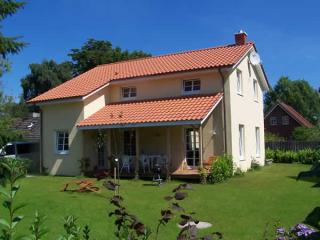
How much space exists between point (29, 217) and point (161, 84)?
13.8m

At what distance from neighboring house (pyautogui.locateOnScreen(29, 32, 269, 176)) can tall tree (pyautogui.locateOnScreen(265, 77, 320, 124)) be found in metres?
70.9

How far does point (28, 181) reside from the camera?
21.9 m

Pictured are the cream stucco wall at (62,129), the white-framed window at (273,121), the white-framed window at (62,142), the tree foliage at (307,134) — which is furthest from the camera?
the white-framed window at (273,121)

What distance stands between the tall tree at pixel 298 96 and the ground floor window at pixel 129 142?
246 feet

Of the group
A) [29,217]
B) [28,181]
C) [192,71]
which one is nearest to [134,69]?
[192,71]

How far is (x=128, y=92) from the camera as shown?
25859mm

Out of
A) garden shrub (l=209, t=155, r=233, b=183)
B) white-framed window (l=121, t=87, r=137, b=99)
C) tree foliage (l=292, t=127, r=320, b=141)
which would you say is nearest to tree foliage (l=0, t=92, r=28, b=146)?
white-framed window (l=121, t=87, r=137, b=99)

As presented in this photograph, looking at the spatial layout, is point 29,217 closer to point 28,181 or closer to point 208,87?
point 28,181

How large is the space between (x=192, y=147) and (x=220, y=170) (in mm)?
3082

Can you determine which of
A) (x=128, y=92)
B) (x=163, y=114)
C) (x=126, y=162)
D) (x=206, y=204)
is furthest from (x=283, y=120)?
(x=206, y=204)

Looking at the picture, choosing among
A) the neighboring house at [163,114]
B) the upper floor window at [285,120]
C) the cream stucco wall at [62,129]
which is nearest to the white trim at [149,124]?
the neighboring house at [163,114]

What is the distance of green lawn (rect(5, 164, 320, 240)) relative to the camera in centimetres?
1073

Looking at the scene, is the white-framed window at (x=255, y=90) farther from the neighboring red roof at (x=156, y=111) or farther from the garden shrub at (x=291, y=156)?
the neighboring red roof at (x=156, y=111)

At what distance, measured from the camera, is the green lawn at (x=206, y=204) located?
35.2 ft
